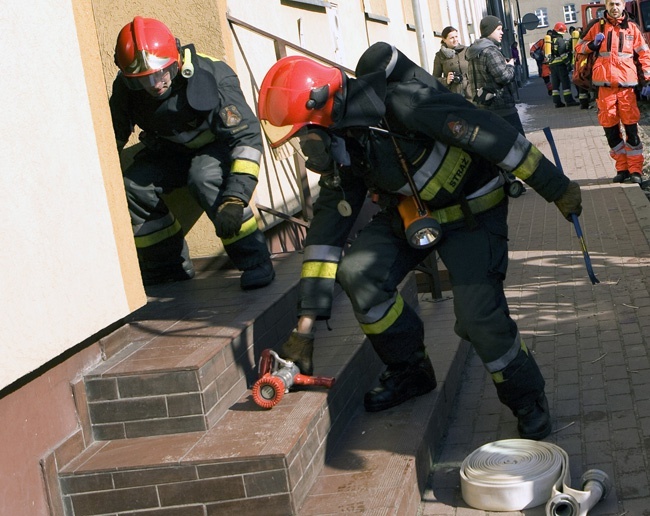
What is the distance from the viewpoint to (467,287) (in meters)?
4.39

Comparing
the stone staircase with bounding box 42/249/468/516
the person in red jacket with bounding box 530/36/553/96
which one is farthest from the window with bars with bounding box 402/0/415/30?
the person in red jacket with bounding box 530/36/553/96

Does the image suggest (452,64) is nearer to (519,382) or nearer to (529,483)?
(519,382)

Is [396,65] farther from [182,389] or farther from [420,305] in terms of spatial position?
[420,305]

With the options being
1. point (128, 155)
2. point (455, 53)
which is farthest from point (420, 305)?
point (455, 53)

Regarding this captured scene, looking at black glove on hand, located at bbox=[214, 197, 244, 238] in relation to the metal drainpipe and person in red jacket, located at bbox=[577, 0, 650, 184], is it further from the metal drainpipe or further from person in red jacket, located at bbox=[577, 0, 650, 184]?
person in red jacket, located at bbox=[577, 0, 650, 184]

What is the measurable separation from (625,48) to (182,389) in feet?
28.2

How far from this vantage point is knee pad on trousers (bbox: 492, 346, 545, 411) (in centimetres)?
448

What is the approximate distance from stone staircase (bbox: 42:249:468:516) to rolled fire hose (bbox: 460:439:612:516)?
24 cm

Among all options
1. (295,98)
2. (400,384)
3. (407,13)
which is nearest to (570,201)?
(400,384)

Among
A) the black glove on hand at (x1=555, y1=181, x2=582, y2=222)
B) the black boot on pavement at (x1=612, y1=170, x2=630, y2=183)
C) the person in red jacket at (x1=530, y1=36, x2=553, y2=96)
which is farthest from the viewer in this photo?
the person in red jacket at (x1=530, y1=36, x2=553, y2=96)

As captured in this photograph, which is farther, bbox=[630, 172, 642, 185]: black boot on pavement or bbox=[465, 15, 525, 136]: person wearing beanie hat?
bbox=[630, 172, 642, 185]: black boot on pavement

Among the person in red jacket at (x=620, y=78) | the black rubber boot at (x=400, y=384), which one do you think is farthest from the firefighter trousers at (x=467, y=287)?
the person in red jacket at (x=620, y=78)

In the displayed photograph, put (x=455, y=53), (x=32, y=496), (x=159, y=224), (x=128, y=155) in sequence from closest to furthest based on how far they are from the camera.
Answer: (x=32, y=496)
(x=159, y=224)
(x=128, y=155)
(x=455, y=53)

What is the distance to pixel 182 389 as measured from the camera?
414 centimetres
